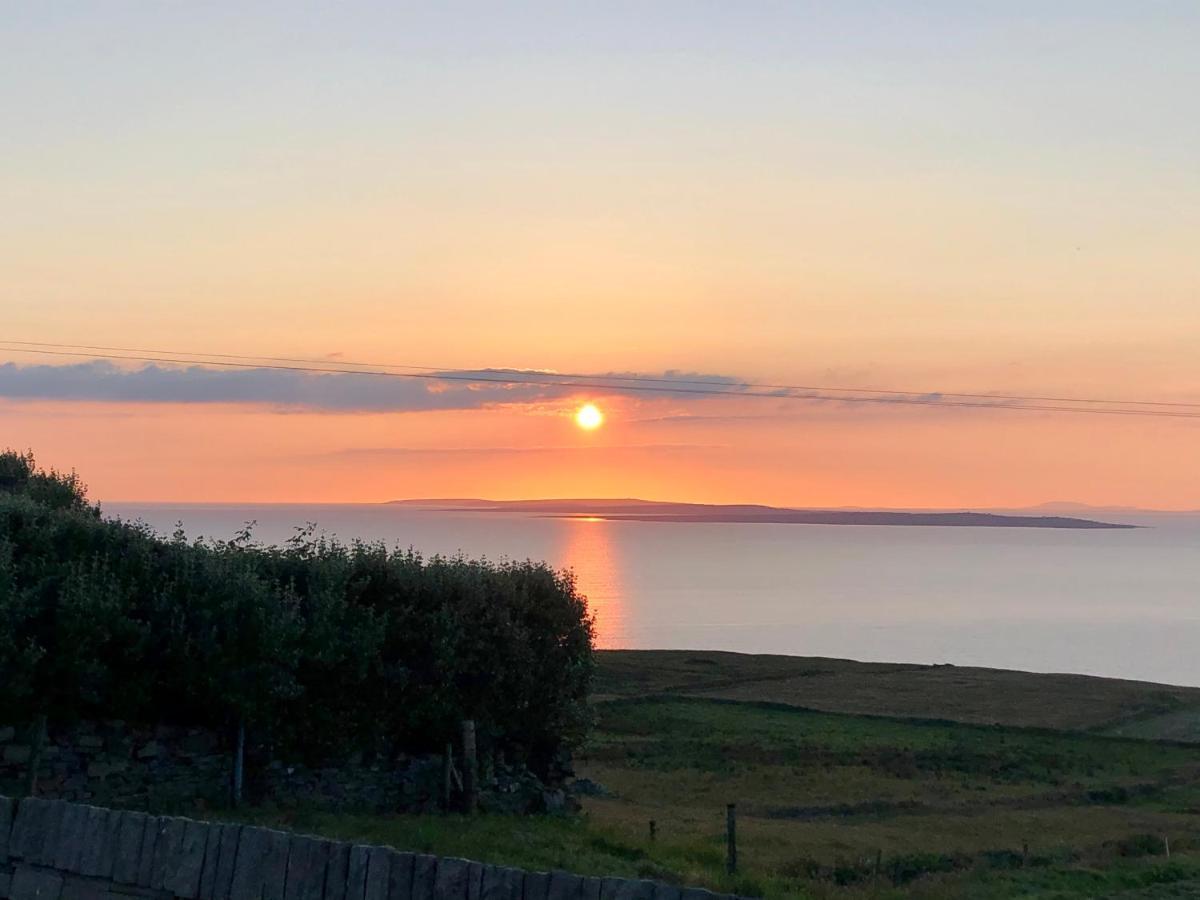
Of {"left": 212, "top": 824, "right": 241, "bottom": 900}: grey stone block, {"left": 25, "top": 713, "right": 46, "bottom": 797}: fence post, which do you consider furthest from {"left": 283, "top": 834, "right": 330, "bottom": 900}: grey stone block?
{"left": 25, "top": 713, "right": 46, "bottom": 797}: fence post

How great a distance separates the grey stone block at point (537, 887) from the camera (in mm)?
7246

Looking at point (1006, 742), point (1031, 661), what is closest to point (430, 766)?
point (1006, 742)

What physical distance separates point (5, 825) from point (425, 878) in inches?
128

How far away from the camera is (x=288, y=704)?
21.0 meters

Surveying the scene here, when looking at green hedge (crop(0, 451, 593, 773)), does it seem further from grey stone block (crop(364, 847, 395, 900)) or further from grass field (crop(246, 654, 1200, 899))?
grey stone block (crop(364, 847, 395, 900))

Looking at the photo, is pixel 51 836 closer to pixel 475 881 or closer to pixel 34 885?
pixel 34 885

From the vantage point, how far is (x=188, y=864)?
810 cm

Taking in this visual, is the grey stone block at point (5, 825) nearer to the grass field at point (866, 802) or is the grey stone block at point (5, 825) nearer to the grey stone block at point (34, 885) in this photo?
the grey stone block at point (34, 885)

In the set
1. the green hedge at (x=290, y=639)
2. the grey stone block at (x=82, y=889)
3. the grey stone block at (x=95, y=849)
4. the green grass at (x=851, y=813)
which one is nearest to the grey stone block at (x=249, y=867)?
the grey stone block at (x=95, y=849)

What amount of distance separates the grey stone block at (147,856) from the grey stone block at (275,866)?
865 mm

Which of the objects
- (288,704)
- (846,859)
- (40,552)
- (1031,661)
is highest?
(1031,661)

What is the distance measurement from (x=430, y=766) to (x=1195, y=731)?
4428 cm

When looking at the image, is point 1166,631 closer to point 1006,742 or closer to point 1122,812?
point 1006,742

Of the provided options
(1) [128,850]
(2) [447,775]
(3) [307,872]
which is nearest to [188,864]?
(1) [128,850]
